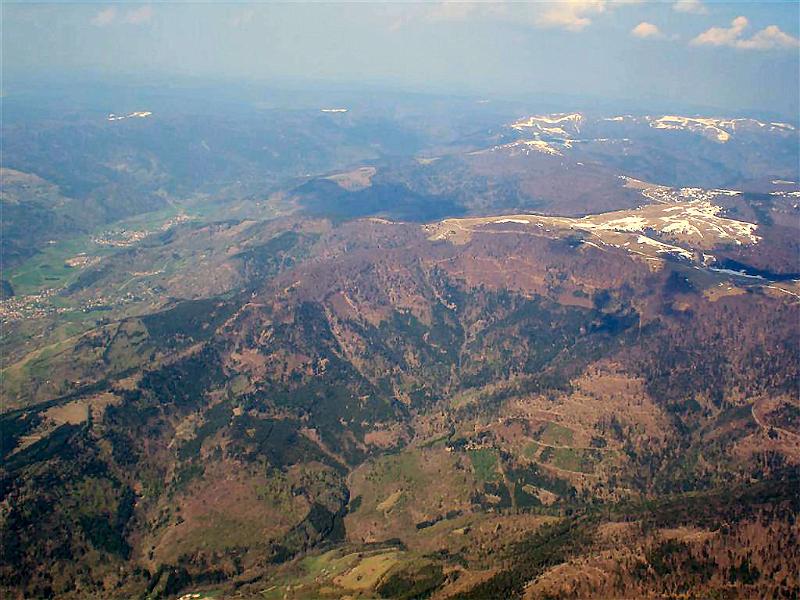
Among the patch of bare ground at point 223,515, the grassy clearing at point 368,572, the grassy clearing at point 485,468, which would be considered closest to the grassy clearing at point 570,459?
the grassy clearing at point 485,468

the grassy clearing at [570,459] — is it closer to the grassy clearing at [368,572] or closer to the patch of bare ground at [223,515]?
the grassy clearing at [368,572]

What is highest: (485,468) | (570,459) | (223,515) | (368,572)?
(570,459)

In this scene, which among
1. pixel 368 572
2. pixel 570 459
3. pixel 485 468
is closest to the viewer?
pixel 368 572

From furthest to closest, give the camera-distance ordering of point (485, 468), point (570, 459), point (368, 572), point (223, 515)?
point (485, 468)
point (570, 459)
point (223, 515)
point (368, 572)

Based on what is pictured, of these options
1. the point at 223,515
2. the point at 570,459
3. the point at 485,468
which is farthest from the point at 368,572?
the point at 570,459

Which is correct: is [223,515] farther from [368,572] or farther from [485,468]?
[485,468]

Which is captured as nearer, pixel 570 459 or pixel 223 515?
pixel 223 515

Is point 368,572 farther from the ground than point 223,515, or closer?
farther from the ground

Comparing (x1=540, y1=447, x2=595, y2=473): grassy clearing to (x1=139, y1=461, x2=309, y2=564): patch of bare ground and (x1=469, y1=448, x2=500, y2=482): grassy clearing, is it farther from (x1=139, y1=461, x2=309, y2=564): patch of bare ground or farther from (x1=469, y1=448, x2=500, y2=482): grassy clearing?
(x1=139, y1=461, x2=309, y2=564): patch of bare ground

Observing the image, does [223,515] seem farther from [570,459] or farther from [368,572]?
[570,459]

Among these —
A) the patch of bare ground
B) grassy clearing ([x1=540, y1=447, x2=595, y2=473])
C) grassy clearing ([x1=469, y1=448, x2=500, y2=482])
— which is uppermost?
grassy clearing ([x1=540, y1=447, x2=595, y2=473])

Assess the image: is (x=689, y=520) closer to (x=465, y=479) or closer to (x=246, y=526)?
(x=465, y=479)

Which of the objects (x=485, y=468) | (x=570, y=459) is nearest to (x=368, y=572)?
(x=485, y=468)

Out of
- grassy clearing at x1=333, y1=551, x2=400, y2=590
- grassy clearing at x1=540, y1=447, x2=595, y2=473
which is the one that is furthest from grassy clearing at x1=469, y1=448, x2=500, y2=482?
grassy clearing at x1=333, y1=551, x2=400, y2=590
